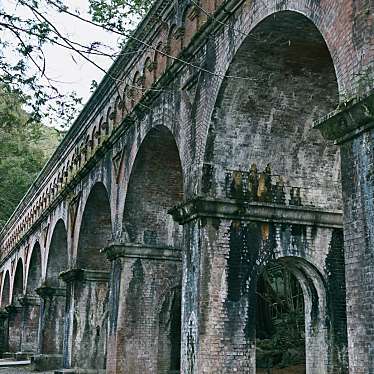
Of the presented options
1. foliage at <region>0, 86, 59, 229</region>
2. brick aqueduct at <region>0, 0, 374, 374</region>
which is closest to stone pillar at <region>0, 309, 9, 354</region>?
foliage at <region>0, 86, 59, 229</region>

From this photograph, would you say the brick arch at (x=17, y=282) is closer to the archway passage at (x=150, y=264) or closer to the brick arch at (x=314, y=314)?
the archway passage at (x=150, y=264)

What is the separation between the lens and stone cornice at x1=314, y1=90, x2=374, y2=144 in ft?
20.7

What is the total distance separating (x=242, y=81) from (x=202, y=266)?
2.97 meters

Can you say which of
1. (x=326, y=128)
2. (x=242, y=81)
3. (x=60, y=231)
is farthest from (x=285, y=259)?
(x=60, y=231)

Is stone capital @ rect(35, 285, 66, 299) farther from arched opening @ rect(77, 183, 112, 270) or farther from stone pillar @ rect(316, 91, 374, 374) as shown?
stone pillar @ rect(316, 91, 374, 374)

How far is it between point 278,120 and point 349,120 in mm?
4386

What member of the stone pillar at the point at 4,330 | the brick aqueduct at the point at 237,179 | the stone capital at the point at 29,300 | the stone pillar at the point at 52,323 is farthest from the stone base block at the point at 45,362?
the stone pillar at the point at 4,330

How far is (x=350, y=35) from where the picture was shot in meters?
7.01

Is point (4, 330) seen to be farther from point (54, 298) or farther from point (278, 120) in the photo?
point (278, 120)

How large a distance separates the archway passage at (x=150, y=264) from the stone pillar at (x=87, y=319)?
159 inches

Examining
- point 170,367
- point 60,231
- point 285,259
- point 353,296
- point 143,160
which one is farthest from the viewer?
point 60,231

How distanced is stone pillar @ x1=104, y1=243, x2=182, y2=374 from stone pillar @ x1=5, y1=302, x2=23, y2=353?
67.8 feet

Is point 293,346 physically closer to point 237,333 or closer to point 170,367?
point 170,367

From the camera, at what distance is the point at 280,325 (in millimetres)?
18062
